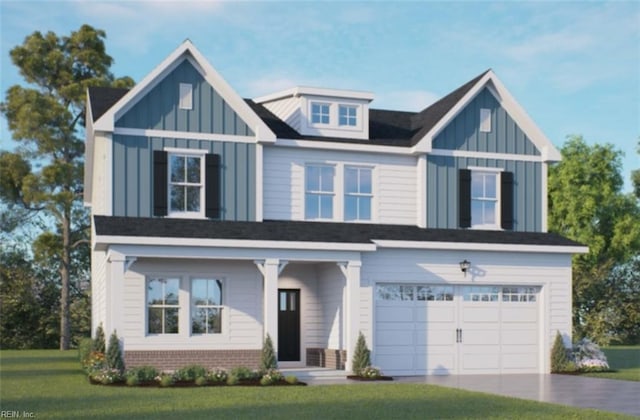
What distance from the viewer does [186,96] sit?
25172 millimetres

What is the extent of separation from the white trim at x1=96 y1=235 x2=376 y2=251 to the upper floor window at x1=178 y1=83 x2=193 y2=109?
13.7 feet

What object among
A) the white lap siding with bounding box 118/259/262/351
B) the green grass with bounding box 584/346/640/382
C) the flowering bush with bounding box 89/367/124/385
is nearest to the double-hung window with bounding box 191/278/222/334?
the white lap siding with bounding box 118/259/262/351

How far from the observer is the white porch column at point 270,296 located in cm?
2325

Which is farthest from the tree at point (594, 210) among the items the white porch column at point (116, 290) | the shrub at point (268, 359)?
the white porch column at point (116, 290)

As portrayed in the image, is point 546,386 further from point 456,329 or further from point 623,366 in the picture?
point 623,366

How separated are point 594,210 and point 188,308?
32406 millimetres

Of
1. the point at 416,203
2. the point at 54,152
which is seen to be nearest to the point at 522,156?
the point at 416,203

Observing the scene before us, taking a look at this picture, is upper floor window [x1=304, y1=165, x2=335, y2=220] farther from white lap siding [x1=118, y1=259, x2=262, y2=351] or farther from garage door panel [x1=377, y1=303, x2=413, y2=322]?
garage door panel [x1=377, y1=303, x2=413, y2=322]

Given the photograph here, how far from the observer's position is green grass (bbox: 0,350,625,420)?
1556cm

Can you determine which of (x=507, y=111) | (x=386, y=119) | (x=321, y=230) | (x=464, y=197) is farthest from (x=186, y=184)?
(x=507, y=111)

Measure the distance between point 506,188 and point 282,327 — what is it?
25.2ft

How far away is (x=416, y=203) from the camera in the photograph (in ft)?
90.5

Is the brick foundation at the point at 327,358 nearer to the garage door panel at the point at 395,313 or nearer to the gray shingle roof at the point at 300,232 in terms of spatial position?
the garage door panel at the point at 395,313

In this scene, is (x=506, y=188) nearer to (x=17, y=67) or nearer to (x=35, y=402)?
(x=35, y=402)
